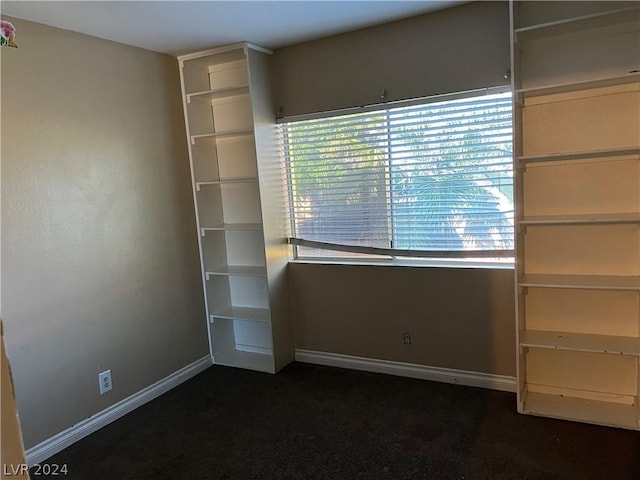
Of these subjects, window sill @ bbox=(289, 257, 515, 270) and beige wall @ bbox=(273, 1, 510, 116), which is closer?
beige wall @ bbox=(273, 1, 510, 116)

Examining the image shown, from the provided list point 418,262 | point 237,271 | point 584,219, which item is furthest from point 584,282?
point 237,271

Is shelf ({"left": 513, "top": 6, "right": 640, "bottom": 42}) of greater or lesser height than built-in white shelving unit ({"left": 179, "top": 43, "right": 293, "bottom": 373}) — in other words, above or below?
above

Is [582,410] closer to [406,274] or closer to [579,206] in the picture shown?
[579,206]

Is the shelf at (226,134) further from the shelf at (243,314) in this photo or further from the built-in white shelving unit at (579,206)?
the built-in white shelving unit at (579,206)

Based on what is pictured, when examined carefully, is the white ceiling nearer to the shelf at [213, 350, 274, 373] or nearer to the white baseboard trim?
the white baseboard trim

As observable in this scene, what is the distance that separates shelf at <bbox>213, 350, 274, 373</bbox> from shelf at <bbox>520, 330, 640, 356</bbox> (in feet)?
6.08

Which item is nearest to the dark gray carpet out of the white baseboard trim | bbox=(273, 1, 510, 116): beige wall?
the white baseboard trim

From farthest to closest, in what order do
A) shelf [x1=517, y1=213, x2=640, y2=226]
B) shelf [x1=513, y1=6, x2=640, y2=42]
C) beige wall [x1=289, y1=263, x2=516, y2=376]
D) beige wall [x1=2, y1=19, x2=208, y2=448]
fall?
beige wall [x1=289, y1=263, x2=516, y2=376], beige wall [x1=2, y1=19, x2=208, y2=448], shelf [x1=517, y1=213, x2=640, y2=226], shelf [x1=513, y1=6, x2=640, y2=42]

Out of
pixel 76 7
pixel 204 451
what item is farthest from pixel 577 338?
pixel 76 7

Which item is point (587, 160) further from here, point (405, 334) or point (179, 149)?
point (179, 149)

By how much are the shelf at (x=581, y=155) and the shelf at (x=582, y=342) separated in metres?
1.00

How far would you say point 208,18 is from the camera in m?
2.75

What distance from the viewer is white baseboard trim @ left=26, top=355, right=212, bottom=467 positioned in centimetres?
268

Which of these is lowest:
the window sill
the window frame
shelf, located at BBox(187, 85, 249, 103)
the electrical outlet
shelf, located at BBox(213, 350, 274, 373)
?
shelf, located at BBox(213, 350, 274, 373)
